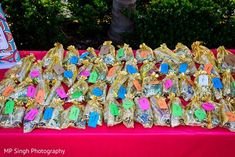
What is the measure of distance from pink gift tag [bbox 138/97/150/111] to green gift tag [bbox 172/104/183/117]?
20 centimetres

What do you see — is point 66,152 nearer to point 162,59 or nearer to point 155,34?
point 162,59

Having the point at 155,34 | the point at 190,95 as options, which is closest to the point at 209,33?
the point at 155,34

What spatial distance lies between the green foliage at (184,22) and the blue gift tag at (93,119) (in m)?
1.75

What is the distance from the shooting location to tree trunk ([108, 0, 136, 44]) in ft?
14.2

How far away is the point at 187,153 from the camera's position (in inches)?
114

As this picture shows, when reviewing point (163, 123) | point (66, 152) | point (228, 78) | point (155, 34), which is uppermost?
point (155, 34)

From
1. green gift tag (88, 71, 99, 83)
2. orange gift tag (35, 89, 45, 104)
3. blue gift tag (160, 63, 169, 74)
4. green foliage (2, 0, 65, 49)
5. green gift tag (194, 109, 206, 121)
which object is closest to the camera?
green gift tag (194, 109, 206, 121)

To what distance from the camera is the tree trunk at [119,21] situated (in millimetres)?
4328

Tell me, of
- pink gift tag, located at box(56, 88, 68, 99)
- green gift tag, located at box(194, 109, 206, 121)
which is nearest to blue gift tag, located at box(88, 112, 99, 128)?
pink gift tag, located at box(56, 88, 68, 99)

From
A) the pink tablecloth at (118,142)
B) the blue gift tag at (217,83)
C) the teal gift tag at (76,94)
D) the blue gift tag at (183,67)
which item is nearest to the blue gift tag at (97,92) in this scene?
the teal gift tag at (76,94)

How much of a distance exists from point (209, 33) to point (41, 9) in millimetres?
1950

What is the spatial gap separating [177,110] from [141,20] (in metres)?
1.68

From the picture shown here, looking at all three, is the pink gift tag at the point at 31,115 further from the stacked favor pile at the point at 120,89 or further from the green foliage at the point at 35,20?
the green foliage at the point at 35,20

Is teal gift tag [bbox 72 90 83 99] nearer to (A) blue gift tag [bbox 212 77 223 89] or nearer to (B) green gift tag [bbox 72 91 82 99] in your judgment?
(B) green gift tag [bbox 72 91 82 99]
